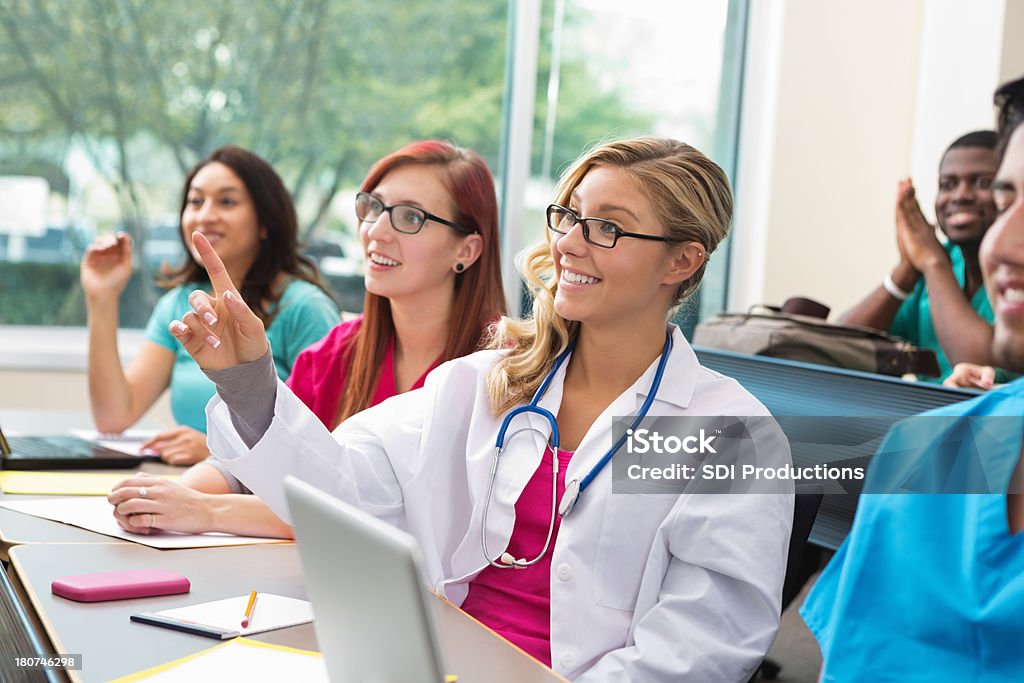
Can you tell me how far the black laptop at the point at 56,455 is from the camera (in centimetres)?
221

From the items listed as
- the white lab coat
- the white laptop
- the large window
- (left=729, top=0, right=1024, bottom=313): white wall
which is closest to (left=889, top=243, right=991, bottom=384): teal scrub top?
(left=729, top=0, right=1024, bottom=313): white wall

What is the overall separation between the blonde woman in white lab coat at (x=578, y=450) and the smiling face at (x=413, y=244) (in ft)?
1.24

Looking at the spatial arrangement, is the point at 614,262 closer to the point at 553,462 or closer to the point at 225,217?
the point at 553,462

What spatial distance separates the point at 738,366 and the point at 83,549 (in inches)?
66.6

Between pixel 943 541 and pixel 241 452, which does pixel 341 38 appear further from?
pixel 943 541

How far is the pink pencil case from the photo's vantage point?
1.36 meters

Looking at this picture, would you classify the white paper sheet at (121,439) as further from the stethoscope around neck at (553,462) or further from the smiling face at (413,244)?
the stethoscope around neck at (553,462)

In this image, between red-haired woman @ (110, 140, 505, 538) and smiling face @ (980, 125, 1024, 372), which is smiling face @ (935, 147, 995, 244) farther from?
smiling face @ (980, 125, 1024, 372)

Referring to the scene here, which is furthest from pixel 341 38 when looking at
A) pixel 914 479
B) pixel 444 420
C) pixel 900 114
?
pixel 914 479

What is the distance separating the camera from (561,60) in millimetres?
4520

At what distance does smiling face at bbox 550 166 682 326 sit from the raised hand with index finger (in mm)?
506

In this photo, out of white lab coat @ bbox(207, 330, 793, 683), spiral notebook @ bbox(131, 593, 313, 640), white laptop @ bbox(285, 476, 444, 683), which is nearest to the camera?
white laptop @ bbox(285, 476, 444, 683)

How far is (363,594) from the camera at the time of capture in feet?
2.81

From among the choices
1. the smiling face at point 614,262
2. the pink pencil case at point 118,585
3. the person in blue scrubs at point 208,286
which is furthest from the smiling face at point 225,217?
the pink pencil case at point 118,585
